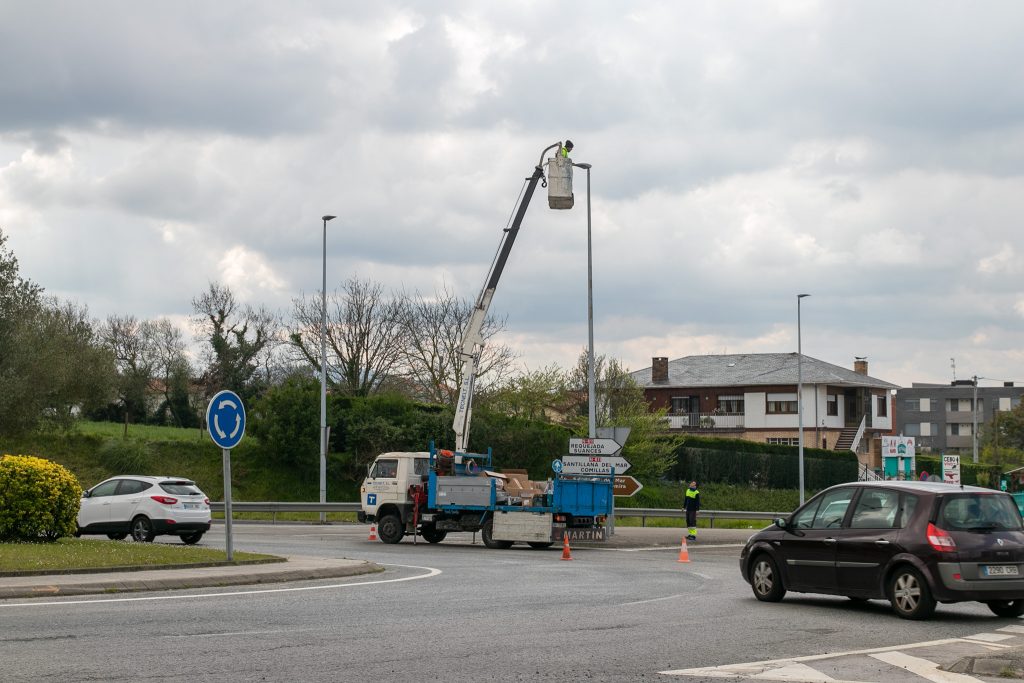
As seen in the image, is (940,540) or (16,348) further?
(16,348)

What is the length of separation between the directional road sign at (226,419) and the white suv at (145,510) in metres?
9.14

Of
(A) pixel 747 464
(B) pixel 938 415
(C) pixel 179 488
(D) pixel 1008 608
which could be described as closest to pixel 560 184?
(C) pixel 179 488

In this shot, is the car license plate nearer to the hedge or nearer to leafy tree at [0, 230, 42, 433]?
leafy tree at [0, 230, 42, 433]

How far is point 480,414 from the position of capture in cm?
5281

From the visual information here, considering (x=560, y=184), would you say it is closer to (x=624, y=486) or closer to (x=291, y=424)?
(x=624, y=486)

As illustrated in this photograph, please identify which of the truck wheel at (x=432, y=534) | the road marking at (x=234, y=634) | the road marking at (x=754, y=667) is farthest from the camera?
the truck wheel at (x=432, y=534)

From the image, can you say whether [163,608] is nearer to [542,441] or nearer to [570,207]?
[570,207]

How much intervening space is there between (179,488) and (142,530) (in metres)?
1.17

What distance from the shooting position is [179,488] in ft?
88.8

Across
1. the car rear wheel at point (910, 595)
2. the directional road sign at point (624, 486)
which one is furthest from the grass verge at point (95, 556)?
the directional road sign at point (624, 486)

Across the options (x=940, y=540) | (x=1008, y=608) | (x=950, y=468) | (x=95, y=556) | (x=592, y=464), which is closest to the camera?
(x=940, y=540)

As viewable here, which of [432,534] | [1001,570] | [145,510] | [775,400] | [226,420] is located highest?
[775,400]

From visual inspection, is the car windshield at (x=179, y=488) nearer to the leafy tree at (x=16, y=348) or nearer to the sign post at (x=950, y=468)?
the leafy tree at (x=16, y=348)

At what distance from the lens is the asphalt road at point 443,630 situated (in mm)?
9375
